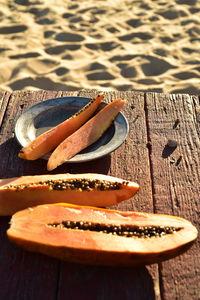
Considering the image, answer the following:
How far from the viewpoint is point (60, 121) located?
2045 mm

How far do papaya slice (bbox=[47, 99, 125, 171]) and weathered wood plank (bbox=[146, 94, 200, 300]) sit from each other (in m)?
0.22

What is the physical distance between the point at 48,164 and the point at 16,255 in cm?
42

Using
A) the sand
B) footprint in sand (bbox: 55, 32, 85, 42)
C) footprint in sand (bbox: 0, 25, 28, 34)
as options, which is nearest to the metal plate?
the sand

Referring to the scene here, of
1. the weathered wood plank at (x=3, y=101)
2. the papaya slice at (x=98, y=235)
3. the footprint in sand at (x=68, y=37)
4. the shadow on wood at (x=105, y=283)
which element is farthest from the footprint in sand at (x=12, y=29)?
the shadow on wood at (x=105, y=283)

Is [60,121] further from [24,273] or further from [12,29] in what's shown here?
[12,29]

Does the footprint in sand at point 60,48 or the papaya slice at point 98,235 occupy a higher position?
the papaya slice at point 98,235

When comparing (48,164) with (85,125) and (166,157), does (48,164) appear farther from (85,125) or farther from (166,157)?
(166,157)

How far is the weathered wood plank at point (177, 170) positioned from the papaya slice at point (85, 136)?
0.22 meters

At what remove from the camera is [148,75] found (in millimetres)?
3979

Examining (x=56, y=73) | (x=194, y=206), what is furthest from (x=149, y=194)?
(x=56, y=73)

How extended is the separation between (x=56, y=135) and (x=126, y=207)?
0.48m

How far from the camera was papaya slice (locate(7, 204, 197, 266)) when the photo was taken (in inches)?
49.3

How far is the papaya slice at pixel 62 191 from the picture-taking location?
1475mm

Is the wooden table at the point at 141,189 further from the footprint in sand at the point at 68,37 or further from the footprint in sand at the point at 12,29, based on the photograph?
the footprint in sand at the point at 12,29
